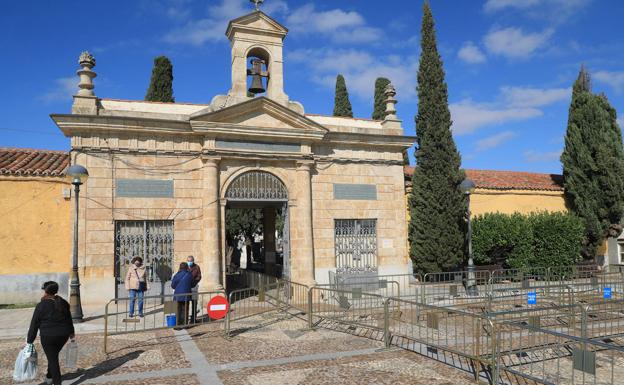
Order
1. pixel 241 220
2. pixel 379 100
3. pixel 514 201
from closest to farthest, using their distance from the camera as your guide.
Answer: pixel 514 201 → pixel 379 100 → pixel 241 220

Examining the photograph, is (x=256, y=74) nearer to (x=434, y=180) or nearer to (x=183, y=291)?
(x=434, y=180)

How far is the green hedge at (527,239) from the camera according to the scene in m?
17.3

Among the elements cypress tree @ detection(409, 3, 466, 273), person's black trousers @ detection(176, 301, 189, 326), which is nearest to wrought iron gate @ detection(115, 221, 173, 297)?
person's black trousers @ detection(176, 301, 189, 326)

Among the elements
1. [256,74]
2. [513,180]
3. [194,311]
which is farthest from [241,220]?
[194,311]

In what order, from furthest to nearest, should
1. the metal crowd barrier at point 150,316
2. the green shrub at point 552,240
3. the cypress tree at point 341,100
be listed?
1. the cypress tree at point 341,100
2. the green shrub at point 552,240
3. the metal crowd barrier at point 150,316

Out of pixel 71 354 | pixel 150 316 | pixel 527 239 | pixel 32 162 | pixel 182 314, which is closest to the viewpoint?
pixel 71 354

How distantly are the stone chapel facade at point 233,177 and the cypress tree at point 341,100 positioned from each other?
488 inches

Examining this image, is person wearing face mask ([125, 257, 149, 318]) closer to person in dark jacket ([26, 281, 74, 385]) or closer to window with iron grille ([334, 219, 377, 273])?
person in dark jacket ([26, 281, 74, 385])

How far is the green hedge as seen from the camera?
1734 cm

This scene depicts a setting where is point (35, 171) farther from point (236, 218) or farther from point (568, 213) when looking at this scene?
point (568, 213)

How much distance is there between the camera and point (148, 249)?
42.9ft

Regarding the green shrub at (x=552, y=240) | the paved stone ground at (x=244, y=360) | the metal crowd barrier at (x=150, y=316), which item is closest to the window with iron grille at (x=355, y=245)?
the metal crowd barrier at (x=150, y=316)

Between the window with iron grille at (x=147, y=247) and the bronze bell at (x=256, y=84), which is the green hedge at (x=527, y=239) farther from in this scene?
the window with iron grille at (x=147, y=247)

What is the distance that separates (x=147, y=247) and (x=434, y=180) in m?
9.81
